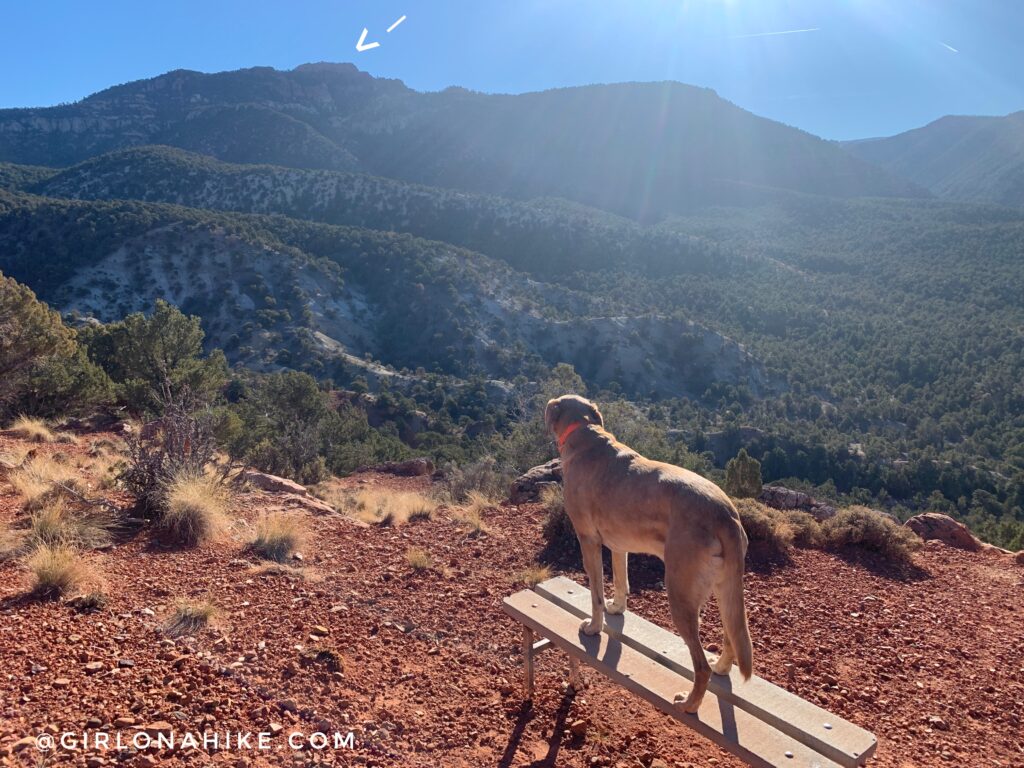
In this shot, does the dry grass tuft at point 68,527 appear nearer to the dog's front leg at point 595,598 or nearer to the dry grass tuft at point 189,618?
the dry grass tuft at point 189,618

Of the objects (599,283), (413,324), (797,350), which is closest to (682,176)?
(599,283)

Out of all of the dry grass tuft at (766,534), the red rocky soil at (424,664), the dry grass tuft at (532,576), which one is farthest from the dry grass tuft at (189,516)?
the dry grass tuft at (766,534)

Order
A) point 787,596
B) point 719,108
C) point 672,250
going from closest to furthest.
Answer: point 787,596 → point 672,250 → point 719,108

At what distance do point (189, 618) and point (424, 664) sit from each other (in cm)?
168

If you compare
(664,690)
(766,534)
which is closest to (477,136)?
(766,534)

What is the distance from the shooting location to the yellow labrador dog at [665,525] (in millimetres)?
2799

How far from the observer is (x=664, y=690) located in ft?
10.4

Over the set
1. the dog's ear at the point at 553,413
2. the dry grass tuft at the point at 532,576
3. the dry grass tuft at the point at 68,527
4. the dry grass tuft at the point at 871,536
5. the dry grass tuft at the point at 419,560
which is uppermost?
the dog's ear at the point at 553,413

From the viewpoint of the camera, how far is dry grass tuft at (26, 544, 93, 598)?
432cm

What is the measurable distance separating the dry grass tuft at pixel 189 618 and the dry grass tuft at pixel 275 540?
57.4 inches

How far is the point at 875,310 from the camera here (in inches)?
2040

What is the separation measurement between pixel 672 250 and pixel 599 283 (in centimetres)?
1116

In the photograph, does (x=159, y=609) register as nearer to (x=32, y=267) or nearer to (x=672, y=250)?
(x=32, y=267)

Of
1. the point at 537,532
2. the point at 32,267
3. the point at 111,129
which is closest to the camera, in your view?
the point at 537,532
